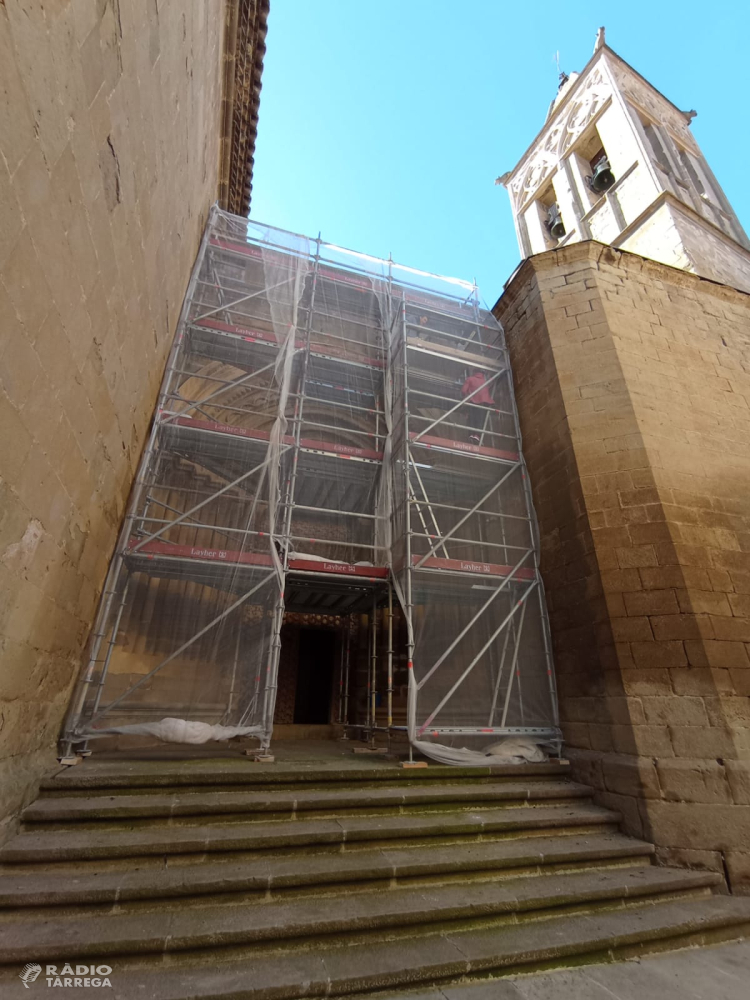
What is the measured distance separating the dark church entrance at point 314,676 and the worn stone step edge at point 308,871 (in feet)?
21.1

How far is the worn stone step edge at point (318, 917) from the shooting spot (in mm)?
2348

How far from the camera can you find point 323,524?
27.8 ft

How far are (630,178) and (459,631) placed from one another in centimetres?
1165

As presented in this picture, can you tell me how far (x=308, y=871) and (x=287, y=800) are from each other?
671 mm

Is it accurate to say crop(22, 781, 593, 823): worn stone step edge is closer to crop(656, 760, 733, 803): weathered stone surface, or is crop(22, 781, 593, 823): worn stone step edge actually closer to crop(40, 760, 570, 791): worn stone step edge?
crop(40, 760, 570, 791): worn stone step edge

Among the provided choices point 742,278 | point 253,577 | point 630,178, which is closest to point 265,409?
point 253,577

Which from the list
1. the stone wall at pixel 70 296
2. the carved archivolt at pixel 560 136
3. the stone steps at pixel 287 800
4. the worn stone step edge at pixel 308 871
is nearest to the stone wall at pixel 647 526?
the worn stone step edge at pixel 308 871

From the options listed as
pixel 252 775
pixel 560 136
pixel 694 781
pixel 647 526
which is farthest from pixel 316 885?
pixel 560 136

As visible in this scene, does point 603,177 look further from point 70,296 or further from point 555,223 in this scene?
point 70,296

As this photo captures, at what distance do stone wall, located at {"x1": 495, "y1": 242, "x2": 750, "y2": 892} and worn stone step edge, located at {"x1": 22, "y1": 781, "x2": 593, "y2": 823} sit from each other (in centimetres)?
79

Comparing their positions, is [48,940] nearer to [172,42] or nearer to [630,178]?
[172,42]

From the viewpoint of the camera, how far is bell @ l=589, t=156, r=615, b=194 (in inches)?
493

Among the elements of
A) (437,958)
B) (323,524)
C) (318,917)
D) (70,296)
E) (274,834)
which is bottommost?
(437,958)

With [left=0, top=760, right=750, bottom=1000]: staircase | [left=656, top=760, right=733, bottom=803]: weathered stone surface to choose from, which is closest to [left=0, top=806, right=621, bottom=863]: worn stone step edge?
[left=0, top=760, right=750, bottom=1000]: staircase
